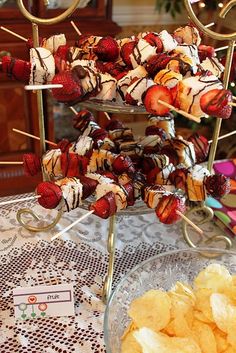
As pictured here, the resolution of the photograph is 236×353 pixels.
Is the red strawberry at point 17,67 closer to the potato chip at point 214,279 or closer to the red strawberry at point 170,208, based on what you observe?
the red strawberry at point 170,208

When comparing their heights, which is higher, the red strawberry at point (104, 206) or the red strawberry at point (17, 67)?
the red strawberry at point (17, 67)

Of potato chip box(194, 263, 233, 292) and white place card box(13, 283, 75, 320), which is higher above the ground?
potato chip box(194, 263, 233, 292)

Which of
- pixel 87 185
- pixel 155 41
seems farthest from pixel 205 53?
pixel 87 185

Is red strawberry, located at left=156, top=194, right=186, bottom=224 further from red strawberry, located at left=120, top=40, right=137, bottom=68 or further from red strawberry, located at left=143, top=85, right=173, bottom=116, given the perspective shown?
red strawberry, located at left=120, top=40, right=137, bottom=68

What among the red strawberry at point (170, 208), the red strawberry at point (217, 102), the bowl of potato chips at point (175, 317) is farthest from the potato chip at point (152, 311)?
the red strawberry at point (217, 102)

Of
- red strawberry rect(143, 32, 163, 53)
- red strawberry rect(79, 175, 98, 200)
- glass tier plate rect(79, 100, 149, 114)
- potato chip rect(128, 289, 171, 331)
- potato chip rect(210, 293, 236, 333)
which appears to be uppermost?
red strawberry rect(143, 32, 163, 53)

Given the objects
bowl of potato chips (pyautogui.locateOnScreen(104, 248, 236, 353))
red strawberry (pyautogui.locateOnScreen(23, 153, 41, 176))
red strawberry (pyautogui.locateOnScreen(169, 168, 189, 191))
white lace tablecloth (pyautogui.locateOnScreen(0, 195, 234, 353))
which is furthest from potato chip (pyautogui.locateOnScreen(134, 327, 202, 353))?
red strawberry (pyautogui.locateOnScreen(23, 153, 41, 176))
